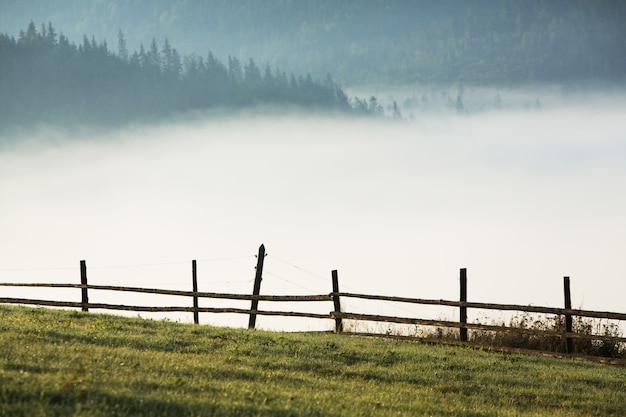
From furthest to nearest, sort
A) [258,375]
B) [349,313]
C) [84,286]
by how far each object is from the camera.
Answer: [84,286] < [349,313] < [258,375]

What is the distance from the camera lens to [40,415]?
9.65 m

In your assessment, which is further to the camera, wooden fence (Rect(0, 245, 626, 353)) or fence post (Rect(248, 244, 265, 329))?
fence post (Rect(248, 244, 265, 329))

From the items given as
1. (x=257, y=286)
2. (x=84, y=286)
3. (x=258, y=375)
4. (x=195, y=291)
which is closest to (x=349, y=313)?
(x=257, y=286)

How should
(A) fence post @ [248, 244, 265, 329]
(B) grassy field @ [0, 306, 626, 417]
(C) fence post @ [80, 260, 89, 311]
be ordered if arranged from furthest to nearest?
(C) fence post @ [80, 260, 89, 311]
(A) fence post @ [248, 244, 265, 329]
(B) grassy field @ [0, 306, 626, 417]

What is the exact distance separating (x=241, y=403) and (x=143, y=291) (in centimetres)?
1574

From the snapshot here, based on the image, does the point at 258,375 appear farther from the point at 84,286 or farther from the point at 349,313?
the point at 84,286

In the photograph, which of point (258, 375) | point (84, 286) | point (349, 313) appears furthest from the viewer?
point (84, 286)

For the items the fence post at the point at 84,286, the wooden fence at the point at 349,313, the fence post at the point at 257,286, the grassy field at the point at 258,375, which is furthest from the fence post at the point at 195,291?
the fence post at the point at 84,286

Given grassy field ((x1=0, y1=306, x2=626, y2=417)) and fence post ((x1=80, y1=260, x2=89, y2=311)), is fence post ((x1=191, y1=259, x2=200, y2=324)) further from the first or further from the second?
fence post ((x1=80, y1=260, x2=89, y2=311))

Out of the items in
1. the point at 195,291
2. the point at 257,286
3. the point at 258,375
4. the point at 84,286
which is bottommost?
the point at 258,375

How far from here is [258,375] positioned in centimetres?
1485

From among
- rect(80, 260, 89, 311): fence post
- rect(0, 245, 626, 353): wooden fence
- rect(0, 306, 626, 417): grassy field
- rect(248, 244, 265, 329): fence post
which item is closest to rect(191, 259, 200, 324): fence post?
rect(0, 245, 626, 353): wooden fence

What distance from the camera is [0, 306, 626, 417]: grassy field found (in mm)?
10961

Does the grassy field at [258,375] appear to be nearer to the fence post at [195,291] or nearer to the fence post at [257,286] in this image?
the fence post at [195,291]
